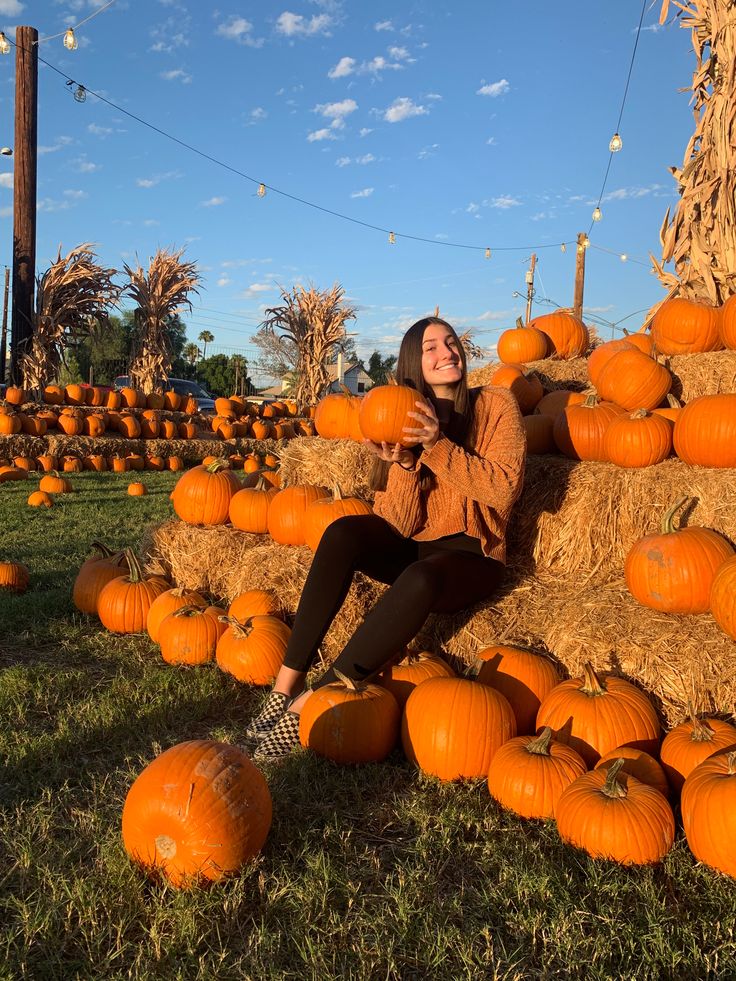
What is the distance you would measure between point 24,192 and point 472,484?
12422 millimetres

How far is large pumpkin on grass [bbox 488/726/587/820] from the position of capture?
2.08m

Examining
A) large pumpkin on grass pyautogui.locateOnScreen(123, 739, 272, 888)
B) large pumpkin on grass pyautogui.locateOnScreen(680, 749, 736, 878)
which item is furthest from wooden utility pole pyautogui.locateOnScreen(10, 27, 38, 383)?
large pumpkin on grass pyautogui.locateOnScreen(680, 749, 736, 878)

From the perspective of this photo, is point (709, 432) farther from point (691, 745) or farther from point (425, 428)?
point (691, 745)

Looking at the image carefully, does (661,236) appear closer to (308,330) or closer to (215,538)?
(215,538)

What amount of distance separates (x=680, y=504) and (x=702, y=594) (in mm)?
412

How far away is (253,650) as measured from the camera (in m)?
3.07

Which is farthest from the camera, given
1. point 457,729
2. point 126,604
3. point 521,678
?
point 126,604

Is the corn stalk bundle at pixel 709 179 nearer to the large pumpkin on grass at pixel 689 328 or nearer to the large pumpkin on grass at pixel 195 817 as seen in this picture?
the large pumpkin on grass at pixel 689 328

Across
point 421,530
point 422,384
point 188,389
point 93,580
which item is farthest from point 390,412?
point 188,389

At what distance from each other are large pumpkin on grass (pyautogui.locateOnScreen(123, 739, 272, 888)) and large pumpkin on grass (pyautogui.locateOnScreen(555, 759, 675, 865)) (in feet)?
2.70

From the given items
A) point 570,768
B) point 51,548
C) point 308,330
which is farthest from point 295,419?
point 570,768

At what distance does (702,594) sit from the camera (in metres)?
2.69

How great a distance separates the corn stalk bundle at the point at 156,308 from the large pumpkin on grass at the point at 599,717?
12937 millimetres

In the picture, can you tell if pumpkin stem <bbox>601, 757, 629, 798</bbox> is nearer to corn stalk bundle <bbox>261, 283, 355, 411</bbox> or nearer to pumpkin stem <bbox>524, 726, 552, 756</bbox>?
pumpkin stem <bbox>524, 726, 552, 756</bbox>
